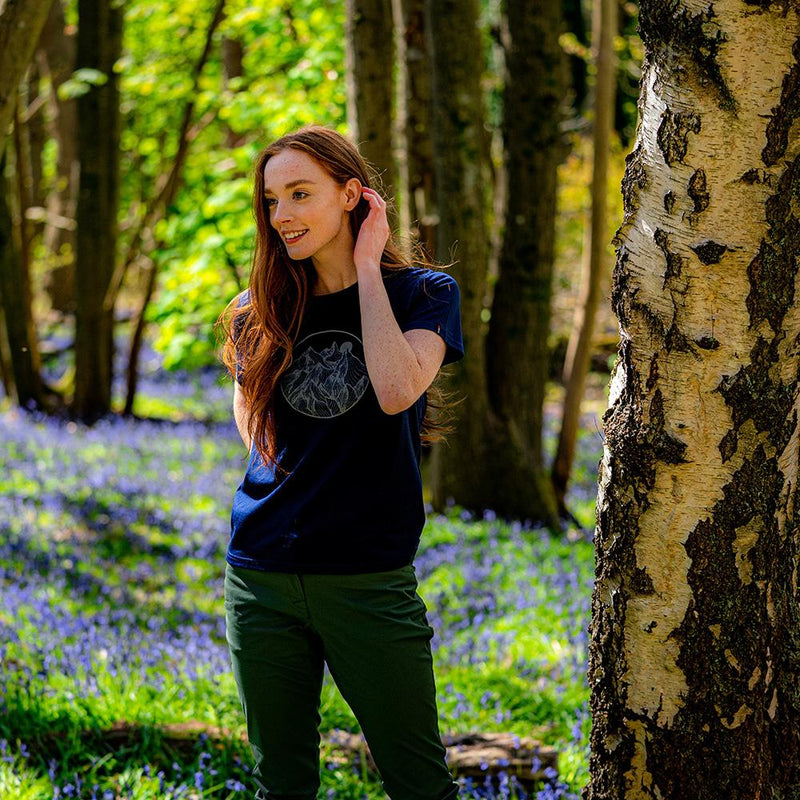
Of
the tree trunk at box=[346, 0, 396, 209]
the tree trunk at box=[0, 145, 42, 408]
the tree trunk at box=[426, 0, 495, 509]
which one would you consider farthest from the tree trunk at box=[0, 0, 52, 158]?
the tree trunk at box=[0, 145, 42, 408]

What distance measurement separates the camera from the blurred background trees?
7.34 metres

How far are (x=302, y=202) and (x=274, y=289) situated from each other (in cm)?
25

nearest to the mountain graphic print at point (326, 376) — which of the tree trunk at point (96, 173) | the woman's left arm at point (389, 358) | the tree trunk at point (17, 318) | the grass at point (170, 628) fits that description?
the woman's left arm at point (389, 358)

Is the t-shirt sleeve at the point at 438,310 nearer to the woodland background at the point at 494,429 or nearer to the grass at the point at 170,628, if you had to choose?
the woodland background at the point at 494,429

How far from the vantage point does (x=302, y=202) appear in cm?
249

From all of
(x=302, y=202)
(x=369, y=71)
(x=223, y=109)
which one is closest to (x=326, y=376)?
(x=302, y=202)

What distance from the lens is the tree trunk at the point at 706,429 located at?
2.21 meters

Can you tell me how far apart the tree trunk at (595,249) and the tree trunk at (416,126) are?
4.08 feet

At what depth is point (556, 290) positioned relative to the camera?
17906 millimetres

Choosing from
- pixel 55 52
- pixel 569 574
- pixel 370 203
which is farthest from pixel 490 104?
pixel 370 203

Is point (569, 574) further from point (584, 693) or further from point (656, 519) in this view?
point (656, 519)

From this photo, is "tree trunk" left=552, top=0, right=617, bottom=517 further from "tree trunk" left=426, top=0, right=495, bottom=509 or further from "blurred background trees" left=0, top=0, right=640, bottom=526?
"tree trunk" left=426, top=0, right=495, bottom=509

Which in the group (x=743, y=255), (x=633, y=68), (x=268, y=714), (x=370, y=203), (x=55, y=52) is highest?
(x=55, y=52)

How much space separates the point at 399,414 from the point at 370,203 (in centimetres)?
52
